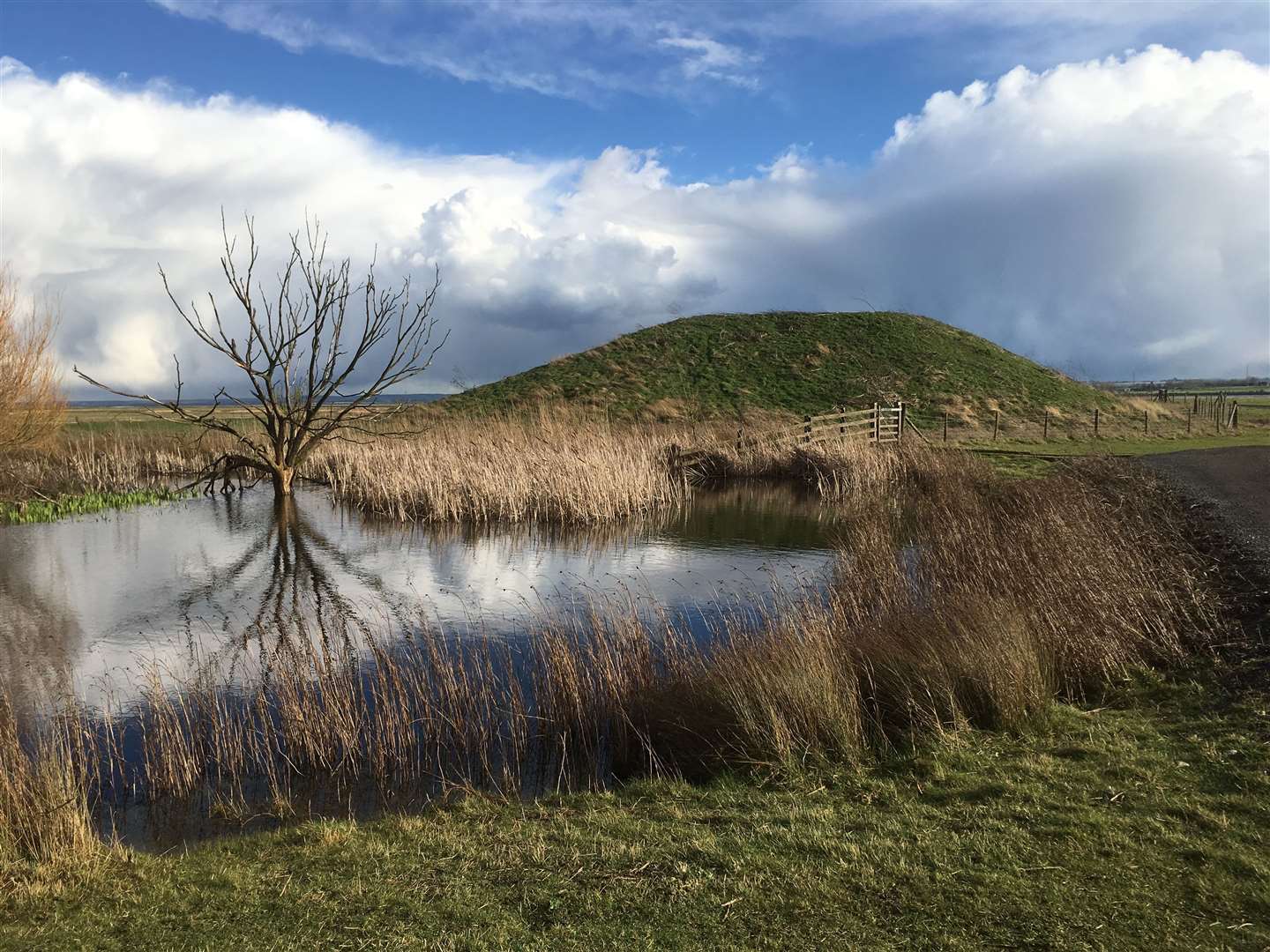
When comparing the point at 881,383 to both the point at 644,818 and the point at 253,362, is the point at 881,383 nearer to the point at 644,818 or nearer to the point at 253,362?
the point at 253,362

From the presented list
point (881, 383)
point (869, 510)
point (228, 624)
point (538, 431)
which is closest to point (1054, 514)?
point (869, 510)

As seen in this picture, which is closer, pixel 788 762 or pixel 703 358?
pixel 788 762

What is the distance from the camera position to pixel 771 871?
4344 mm

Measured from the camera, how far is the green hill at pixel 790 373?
1732 inches

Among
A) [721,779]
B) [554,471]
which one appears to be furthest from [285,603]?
[554,471]

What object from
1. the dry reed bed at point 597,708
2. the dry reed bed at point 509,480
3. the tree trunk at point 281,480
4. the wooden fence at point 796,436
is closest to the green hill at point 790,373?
the wooden fence at point 796,436

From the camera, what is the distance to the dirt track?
11.6 meters

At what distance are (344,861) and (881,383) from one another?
44.3 meters

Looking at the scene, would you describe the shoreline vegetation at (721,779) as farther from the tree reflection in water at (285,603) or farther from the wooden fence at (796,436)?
the wooden fence at (796,436)

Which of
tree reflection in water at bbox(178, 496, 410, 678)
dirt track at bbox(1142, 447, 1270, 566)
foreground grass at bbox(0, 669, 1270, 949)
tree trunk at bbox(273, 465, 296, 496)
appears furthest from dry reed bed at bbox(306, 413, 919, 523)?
foreground grass at bbox(0, 669, 1270, 949)

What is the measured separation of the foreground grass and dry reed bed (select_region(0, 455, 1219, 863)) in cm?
53

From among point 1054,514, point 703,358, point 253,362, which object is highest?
point 703,358

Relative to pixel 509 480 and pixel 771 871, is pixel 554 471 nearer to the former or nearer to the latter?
pixel 509 480

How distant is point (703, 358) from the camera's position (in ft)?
171
